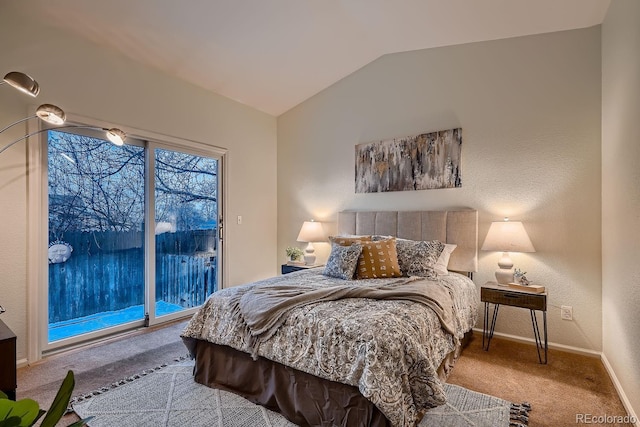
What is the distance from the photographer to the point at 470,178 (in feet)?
11.4

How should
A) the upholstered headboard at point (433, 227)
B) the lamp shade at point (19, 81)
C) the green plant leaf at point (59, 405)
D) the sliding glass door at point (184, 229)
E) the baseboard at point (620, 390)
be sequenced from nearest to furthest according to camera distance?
1. the green plant leaf at point (59, 405)
2. the lamp shade at point (19, 81)
3. the baseboard at point (620, 390)
4. the upholstered headboard at point (433, 227)
5. the sliding glass door at point (184, 229)

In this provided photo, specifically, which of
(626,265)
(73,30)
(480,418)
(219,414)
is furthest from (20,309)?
(626,265)

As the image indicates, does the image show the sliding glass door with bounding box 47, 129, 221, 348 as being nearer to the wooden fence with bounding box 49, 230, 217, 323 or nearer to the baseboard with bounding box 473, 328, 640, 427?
the wooden fence with bounding box 49, 230, 217, 323

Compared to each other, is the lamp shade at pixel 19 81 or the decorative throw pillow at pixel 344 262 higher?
the lamp shade at pixel 19 81

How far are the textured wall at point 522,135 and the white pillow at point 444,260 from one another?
343mm

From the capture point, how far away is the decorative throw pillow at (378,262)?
2.98 m

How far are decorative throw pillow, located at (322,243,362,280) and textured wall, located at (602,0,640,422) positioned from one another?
6.21ft

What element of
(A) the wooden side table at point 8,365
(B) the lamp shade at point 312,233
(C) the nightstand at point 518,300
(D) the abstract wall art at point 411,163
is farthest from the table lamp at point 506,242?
(A) the wooden side table at point 8,365

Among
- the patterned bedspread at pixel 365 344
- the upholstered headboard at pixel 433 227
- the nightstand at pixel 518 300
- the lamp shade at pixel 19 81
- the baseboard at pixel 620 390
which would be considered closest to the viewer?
the patterned bedspread at pixel 365 344

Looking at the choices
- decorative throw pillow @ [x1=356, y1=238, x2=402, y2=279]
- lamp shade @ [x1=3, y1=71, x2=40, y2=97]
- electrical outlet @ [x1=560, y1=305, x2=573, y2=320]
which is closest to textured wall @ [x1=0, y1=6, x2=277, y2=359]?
lamp shade @ [x1=3, y1=71, x2=40, y2=97]

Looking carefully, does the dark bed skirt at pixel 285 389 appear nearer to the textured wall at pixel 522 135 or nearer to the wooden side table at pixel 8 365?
the wooden side table at pixel 8 365

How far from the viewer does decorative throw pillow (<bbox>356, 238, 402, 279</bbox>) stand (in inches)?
117

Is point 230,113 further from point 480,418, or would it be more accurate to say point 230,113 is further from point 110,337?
point 480,418

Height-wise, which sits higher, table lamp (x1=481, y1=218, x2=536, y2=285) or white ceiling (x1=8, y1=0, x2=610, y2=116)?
white ceiling (x1=8, y1=0, x2=610, y2=116)
